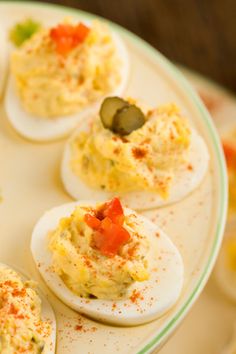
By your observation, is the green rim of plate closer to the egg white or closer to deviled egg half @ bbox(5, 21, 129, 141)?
the egg white

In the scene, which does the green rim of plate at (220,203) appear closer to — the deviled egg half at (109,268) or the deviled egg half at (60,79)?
the deviled egg half at (109,268)

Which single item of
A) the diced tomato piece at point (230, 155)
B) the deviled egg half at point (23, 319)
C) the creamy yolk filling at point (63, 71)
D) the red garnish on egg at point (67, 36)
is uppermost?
the red garnish on egg at point (67, 36)

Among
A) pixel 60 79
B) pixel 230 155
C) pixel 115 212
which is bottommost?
pixel 230 155

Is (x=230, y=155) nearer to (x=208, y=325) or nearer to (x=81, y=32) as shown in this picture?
(x=208, y=325)

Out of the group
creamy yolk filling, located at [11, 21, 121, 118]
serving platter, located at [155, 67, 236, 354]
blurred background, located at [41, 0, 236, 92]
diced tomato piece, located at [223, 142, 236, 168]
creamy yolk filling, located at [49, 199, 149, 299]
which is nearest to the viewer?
creamy yolk filling, located at [49, 199, 149, 299]

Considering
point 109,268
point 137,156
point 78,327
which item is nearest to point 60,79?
point 137,156

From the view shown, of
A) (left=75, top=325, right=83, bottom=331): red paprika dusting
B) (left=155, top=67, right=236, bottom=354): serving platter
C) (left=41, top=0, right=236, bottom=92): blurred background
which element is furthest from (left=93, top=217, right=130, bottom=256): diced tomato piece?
(left=41, top=0, right=236, bottom=92): blurred background

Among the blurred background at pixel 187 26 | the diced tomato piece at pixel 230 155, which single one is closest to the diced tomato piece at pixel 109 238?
the diced tomato piece at pixel 230 155
